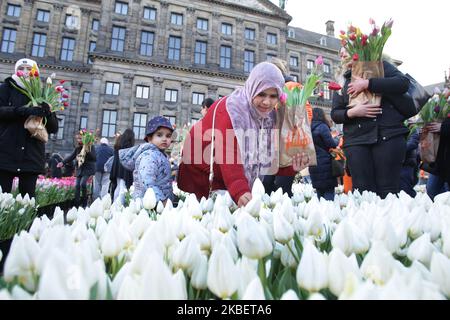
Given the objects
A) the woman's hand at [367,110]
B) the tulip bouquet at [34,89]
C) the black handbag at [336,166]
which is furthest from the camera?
the black handbag at [336,166]

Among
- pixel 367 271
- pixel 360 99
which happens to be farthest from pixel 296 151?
pixel 367 271

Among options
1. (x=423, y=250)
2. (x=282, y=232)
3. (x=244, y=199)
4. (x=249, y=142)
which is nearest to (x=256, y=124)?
(x=249, y=142)

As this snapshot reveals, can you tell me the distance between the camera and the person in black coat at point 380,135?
8.57 feet

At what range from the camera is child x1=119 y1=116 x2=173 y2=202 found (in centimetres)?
311

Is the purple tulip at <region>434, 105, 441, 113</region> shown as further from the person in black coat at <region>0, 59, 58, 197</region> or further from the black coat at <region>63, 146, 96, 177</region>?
the black coat at <region>63, 146, 96, 177</region>

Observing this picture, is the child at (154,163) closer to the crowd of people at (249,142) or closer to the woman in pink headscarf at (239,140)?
the crowd of people at (249,142)

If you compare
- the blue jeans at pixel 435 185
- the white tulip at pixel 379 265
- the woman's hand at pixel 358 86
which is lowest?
the white tulip at pixel 379 265

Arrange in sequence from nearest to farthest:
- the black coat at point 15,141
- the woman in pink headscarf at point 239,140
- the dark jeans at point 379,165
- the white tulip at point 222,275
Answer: the white tulip at point 222,275, the woman in pink headscarf at point 239,140, the dark jeans at point 379,165, the black coat at point 15,141

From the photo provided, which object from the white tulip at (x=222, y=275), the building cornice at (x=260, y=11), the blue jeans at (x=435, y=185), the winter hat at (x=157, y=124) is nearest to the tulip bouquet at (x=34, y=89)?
the winter hat at (x=157, y=124)

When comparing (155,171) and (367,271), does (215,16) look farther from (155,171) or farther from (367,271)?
(367,271)

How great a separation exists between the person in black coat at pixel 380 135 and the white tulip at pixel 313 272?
227 cm

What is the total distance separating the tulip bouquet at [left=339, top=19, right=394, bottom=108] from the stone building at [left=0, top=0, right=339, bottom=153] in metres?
24.1

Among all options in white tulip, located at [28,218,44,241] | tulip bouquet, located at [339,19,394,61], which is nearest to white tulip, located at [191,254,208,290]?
white tulip, located at [28,218,44,241]
